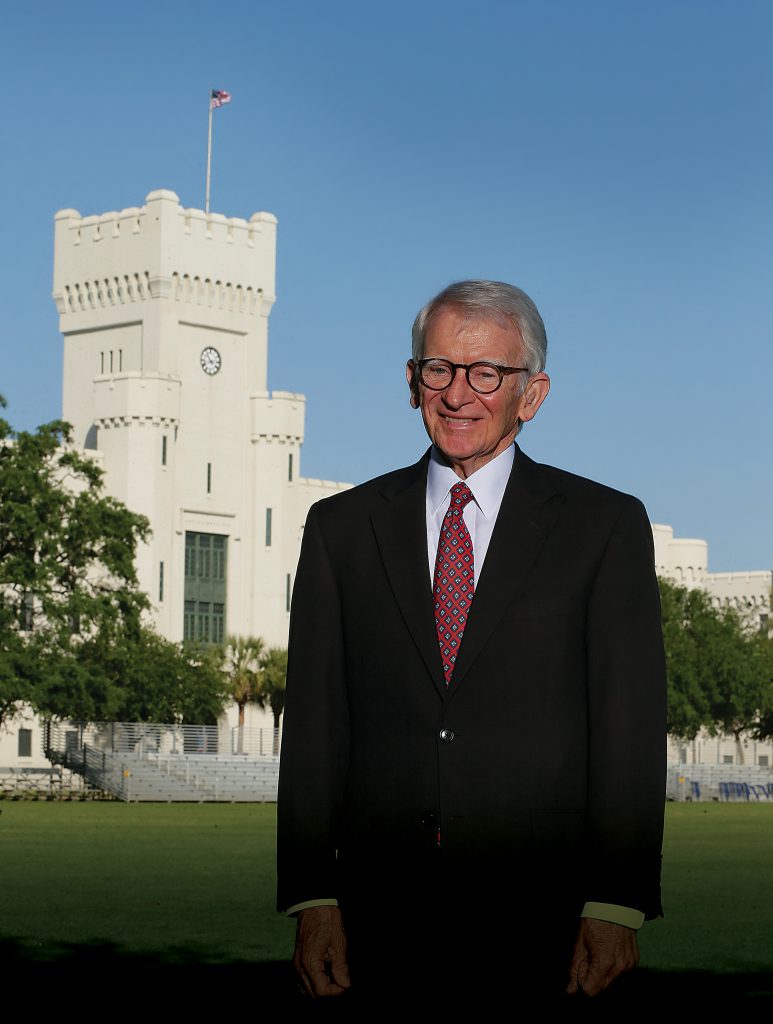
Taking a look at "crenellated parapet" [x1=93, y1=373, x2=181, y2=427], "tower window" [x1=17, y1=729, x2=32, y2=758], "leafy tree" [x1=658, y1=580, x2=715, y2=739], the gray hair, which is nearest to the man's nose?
the gray hair

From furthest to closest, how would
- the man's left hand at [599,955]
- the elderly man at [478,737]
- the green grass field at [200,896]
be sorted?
the green grass field at [200,896]
the elderly man at [478,737]
the man's left hand at [599,955]

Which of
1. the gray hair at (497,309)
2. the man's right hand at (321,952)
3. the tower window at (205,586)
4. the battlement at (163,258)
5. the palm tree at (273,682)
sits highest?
the battlement at (163,258)

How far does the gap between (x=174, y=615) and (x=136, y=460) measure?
→ 7.99 m

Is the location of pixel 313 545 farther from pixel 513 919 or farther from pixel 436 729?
pixel 513 919

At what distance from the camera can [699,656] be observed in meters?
95.8

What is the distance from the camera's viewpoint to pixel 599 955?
504 centimetres

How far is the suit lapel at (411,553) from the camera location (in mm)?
5270

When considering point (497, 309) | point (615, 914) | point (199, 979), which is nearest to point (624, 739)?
point (615, 914)

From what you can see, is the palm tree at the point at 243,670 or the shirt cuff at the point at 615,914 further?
A: the palm tree at the point at 243,670

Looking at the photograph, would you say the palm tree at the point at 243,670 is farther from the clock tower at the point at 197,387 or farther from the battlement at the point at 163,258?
the battlement at the point at 163,258

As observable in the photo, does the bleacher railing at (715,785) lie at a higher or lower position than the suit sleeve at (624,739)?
lower

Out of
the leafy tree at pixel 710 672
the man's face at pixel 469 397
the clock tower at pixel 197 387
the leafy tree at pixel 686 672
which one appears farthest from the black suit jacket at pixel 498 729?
the clock tower at pixel 197 387

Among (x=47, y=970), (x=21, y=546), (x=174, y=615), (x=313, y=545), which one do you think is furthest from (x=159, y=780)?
(x=313, y=545)

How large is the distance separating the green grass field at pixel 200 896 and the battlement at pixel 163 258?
2568 inches
